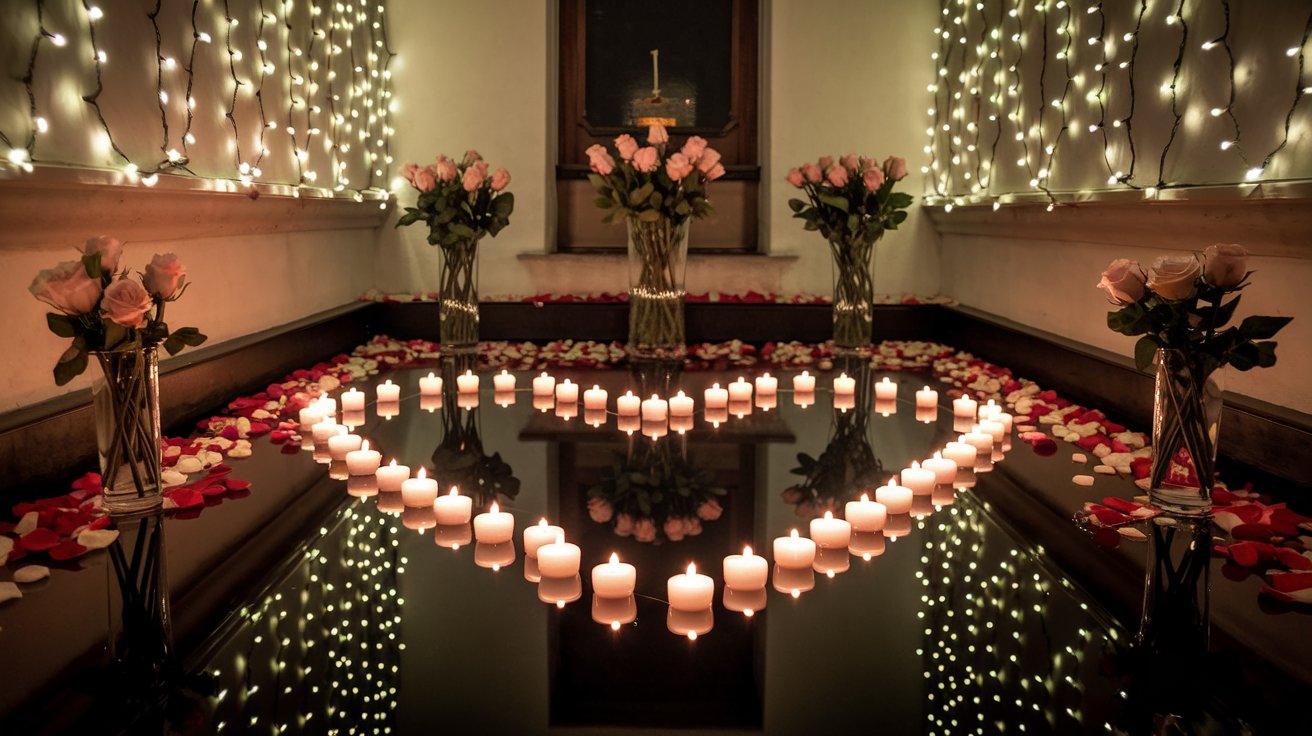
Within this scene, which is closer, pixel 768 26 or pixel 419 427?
pixel 419 427

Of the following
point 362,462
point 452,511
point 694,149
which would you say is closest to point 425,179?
point 694,149

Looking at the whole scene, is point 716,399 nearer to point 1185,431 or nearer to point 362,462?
point 362,462

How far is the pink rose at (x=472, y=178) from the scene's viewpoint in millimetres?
3395

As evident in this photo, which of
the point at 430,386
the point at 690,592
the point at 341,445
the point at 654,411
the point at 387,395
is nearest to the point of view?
the point at 690,592

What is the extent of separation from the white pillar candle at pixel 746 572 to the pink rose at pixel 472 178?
2314 millimetres

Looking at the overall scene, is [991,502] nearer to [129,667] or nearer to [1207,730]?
[1207,730]

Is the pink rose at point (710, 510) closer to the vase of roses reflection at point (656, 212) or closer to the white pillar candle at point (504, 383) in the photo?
the white pillar candle at point (504, 383)

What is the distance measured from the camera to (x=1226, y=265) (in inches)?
61.4

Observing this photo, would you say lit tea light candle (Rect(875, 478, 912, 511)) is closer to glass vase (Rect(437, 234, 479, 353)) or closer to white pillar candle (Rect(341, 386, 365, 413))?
white pillar candle (Rect(341, 386, 365, 413))

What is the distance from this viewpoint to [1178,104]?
8.54ft

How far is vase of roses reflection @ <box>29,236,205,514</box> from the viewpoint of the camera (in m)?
1.56

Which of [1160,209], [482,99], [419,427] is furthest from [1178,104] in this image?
[482,99]

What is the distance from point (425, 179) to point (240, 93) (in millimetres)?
585

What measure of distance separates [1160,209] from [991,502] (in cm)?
124
